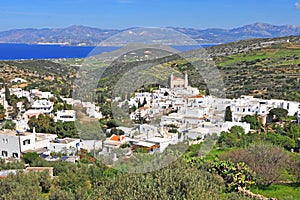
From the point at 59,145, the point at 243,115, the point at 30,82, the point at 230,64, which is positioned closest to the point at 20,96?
the point at 30,82

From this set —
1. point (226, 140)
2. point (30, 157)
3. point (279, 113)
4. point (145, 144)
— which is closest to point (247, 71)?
point (279, 113)

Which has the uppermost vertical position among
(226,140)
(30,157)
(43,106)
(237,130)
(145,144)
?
Result: (145,144)

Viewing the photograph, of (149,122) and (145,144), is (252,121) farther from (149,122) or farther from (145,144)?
(145,144)

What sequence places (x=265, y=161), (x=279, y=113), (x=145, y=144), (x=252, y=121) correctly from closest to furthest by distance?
(x=145, y=144)
(x=265, y=161)
(x=252, y=121)
(x=279, y=113)

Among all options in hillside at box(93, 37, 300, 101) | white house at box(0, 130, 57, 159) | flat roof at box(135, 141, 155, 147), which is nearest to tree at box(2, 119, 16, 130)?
white house at box(0, 130, 57, 159)

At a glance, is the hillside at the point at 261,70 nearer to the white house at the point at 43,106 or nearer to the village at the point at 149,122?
the village at the point at 149,122

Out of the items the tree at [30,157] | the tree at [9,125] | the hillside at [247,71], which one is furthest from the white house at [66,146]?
the hillside at [247,71]

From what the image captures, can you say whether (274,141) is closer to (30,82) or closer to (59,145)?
(59,145)

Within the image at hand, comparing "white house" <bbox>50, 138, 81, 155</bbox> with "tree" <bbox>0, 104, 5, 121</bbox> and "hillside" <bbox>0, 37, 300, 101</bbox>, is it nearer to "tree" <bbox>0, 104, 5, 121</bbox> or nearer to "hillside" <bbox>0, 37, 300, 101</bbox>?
"tree" <bbox>0, 104, 5, 121</bbox>
